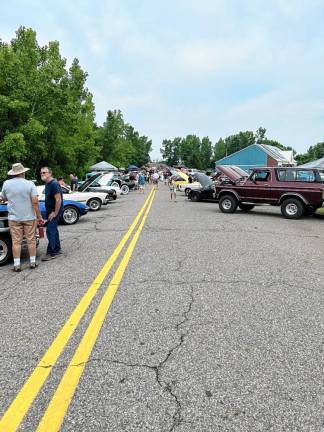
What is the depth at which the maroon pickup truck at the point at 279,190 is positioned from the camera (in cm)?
→ 1349

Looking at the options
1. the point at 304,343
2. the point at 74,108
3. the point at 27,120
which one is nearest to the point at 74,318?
the point at 304,343

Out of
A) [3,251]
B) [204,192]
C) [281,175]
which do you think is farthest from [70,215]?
[204,192]

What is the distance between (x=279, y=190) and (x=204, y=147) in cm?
15897

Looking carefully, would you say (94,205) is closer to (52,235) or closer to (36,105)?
(36,105)

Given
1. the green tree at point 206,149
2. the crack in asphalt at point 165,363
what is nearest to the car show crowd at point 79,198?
the crack in asphalt at point 165,363

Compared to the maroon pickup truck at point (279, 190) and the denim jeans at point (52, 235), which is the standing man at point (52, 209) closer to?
the denim jeans at point (52, 235)

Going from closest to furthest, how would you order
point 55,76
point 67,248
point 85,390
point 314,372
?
point 85,390 → point 314,372 → point 67,248 → point 55,76

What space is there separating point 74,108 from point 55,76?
7.16 feet

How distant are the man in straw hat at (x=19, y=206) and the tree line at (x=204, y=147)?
133 m

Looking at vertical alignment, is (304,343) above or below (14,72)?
below

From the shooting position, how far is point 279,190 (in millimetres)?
14008

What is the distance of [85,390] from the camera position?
284 cm

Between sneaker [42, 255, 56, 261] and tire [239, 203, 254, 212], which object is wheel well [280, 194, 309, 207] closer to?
tire [239, 203, 254, 212]

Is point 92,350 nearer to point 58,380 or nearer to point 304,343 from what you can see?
point 58,380
